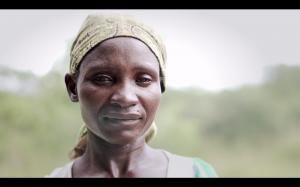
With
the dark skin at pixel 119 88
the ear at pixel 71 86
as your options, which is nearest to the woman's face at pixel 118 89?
the dark skin at pixel 119 88

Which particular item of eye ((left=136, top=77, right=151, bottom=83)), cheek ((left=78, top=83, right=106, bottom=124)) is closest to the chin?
cheek ((left=78, top=83, right=106, bottom=124))

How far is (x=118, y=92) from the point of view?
1298mm

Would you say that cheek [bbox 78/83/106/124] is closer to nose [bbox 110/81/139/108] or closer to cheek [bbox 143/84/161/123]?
nose [bbox 110/81/139/108]

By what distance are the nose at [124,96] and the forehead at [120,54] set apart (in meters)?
0.12

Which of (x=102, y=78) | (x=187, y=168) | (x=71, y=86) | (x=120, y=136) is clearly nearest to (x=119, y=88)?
(x=102, y=78)

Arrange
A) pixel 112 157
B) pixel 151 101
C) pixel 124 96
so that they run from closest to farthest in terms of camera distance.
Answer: pixel 124 96
pixel 151 101
pixel 112 157

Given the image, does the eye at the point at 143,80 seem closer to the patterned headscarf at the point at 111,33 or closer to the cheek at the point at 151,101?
the cheek at the point at 151,101

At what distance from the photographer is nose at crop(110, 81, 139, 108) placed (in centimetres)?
128

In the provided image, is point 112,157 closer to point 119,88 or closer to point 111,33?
point 119,88

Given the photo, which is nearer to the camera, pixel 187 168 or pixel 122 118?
pixel 122 118

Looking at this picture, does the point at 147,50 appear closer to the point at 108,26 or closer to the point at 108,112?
the point at 108,26

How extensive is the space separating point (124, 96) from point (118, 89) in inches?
2.6

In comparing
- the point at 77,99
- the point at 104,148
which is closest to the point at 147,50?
the point at 77,99

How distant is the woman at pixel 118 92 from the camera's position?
1324 millimetres
